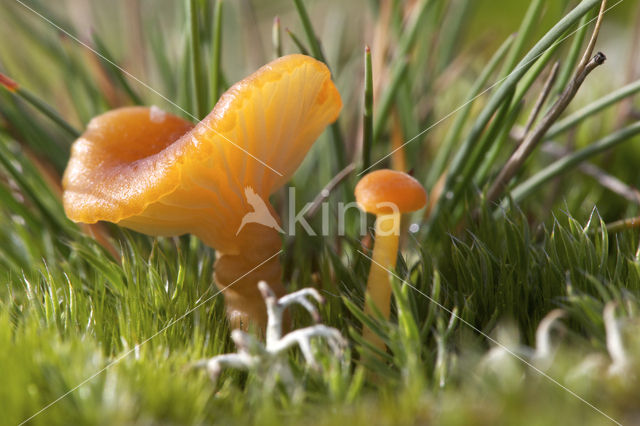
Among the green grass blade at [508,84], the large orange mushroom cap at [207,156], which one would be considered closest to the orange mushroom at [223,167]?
the large orange mushroom cap at [207,156]

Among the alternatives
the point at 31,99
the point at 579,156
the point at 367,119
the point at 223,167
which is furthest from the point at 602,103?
the point at 31,99

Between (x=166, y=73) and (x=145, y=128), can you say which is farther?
(x=166, y=73)

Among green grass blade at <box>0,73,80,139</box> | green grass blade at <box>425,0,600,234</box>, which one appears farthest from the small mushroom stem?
green grass blade at <box>0,73,80,139</box>

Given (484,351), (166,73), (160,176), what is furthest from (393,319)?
(166,73)

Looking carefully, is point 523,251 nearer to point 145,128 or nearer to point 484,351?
point 484,351

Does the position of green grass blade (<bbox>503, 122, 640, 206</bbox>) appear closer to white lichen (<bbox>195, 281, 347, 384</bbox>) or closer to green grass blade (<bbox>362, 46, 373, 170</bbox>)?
green grass blade (<bbox>362, 46, 373, 170</bbox>)

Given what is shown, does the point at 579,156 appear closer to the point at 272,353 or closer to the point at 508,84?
the point at 508,84
